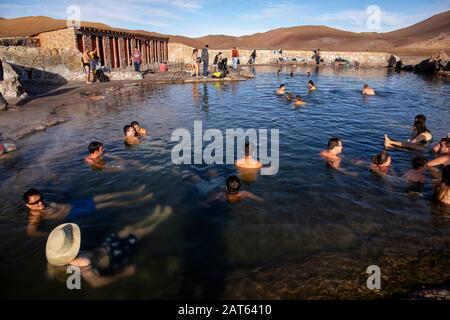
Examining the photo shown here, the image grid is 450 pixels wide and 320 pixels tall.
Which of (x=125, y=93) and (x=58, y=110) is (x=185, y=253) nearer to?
(x=58, y=110)

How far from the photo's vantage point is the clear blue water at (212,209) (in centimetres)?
488

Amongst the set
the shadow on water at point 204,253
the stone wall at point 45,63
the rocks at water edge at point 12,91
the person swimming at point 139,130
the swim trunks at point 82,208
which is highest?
the stone wall at point 45,63

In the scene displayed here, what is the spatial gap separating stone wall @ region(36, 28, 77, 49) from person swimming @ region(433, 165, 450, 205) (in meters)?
24.5

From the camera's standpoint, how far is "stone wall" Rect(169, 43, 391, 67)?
39.5m

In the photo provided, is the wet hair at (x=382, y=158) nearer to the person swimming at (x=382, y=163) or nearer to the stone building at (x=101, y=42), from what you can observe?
the person swimming at (x=382, y=163)

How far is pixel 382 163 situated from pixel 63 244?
25.0 ft

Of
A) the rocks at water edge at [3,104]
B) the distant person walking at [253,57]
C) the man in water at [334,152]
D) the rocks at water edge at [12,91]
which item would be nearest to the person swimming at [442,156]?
the man in water at [334,152]

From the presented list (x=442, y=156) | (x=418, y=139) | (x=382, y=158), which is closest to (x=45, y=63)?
(x=382, y=158)

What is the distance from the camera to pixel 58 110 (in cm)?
1460

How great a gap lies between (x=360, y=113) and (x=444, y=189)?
32.0ft

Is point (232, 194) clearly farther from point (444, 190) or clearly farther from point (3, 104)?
point (3, 104)

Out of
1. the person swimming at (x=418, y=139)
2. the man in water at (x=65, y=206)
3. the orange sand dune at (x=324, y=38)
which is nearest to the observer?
the man in water at (x=65, y=206)

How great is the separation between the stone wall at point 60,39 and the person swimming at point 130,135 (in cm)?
1660
